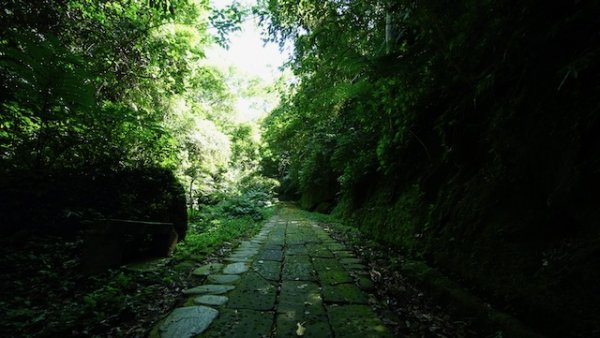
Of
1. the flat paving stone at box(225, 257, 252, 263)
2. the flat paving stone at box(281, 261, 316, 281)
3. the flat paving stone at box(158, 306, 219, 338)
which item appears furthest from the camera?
the flat paving stone at box(225, 257, 252, 263)

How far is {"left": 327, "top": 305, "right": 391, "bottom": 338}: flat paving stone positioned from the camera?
1.85 metres

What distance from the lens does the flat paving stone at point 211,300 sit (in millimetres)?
2270

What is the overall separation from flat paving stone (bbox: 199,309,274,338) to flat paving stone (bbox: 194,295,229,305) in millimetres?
182

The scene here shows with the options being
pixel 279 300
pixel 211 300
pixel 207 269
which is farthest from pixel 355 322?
pixel 207 269

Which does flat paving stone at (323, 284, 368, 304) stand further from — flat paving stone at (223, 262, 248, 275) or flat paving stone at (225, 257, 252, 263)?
flat paving stone at (225, 257, 252, 263)

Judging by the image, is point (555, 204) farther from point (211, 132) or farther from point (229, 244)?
point (211, 132)

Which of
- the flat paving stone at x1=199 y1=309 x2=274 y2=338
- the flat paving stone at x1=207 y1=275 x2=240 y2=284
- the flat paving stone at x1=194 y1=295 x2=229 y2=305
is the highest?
the flat paving stone at x1=207 y1=275 x2=240 y2=284

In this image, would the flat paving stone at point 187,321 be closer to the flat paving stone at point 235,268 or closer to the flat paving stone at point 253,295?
the flat paving stone at point 253,295

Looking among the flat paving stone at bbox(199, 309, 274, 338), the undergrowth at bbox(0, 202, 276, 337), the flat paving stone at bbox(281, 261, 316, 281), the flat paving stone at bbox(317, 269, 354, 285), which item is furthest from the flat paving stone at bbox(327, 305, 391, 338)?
the undergrowth at bbox(0, 202, 276, 337)

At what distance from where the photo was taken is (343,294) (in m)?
2.52

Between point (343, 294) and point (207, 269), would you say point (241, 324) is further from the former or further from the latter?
point (207, 269)

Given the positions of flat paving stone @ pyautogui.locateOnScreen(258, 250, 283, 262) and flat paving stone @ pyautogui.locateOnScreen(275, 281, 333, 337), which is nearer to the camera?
flat paving stone @ pyautogui.locateOnScreen(275, 281, 333, 337)

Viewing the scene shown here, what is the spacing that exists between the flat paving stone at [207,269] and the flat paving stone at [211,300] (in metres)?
0.70

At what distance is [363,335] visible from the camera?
1826 millimetres
